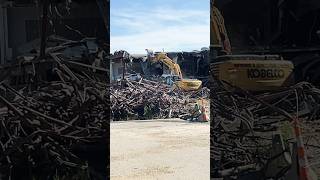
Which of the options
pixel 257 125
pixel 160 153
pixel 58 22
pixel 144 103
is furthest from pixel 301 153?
pixel 144 103

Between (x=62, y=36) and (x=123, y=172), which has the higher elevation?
(x=62, y=36)

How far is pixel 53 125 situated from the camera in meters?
4.34

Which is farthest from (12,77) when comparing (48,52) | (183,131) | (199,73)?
(199,73)

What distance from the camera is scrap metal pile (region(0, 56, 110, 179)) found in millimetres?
4312

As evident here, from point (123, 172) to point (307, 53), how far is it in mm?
5763

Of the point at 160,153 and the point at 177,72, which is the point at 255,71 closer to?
the point at 160,153

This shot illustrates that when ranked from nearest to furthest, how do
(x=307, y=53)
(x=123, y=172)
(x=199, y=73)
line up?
(x=307, y=53) < (x=123, y=172) < (x=199, y=73)

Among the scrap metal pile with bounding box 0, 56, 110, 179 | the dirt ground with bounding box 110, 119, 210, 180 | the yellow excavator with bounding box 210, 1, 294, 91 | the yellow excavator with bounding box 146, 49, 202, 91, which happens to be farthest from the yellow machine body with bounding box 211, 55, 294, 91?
the yellow excavator with bounding box 146, 49, 202, 91

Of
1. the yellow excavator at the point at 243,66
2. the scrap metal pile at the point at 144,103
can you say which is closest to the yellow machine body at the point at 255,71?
the yellow excavator at the point at 243,66

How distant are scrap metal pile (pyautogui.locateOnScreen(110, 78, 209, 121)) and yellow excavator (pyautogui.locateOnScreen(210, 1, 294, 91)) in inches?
734

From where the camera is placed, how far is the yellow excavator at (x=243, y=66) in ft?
14.1

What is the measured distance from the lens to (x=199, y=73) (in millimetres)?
34062

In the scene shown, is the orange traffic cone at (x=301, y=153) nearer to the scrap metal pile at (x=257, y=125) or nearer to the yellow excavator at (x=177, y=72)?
the scrap metal pile at (x=257, y=125)

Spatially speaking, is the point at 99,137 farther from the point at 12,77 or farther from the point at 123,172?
the point at 123,172
